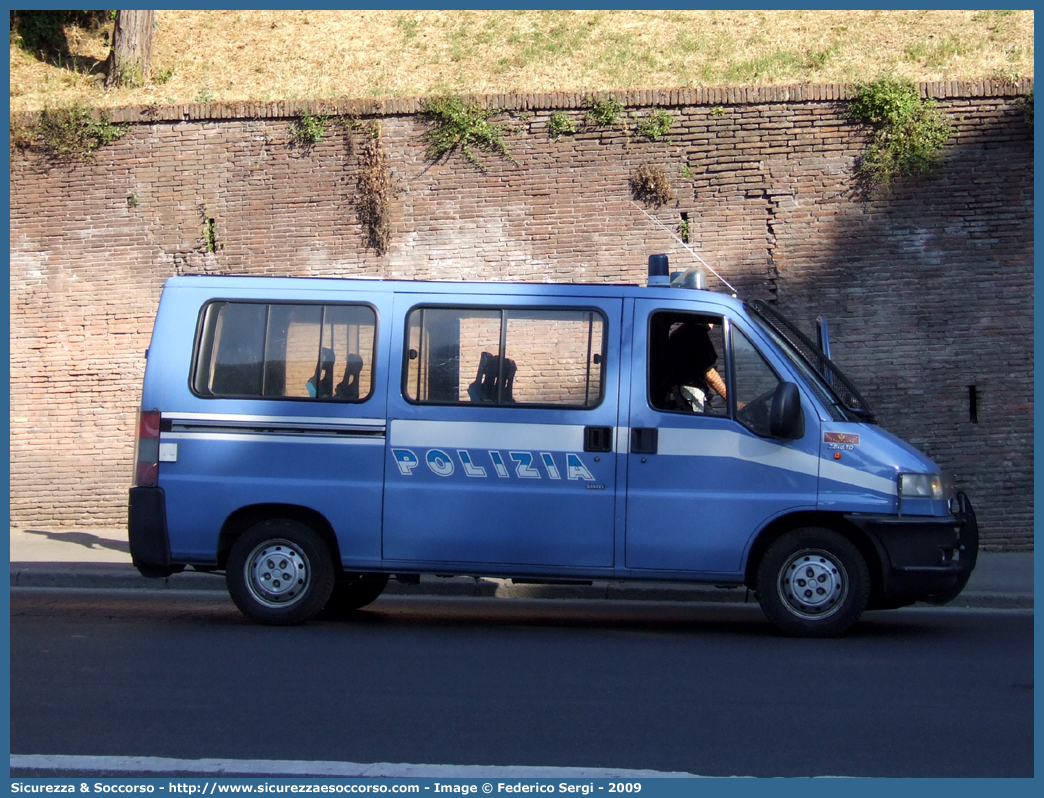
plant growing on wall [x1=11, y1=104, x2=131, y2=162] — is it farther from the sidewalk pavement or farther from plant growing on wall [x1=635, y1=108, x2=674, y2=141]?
plant growing on wall [x1=635, y1=108, x2=674, y2=141]

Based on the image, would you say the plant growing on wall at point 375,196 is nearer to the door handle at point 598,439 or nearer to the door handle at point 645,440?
the door handle at point 598,439

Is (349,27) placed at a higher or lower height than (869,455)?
higher

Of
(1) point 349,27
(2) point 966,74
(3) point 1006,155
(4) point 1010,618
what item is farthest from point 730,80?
(4) point 1010,618

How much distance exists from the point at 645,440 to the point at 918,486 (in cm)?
183

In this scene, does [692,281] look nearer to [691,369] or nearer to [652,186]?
[691,369]

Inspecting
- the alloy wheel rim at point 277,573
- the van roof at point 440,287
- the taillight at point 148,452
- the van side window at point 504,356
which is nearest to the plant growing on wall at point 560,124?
the van roof at point 440,287

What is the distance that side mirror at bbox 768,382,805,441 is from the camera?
23.1 feet

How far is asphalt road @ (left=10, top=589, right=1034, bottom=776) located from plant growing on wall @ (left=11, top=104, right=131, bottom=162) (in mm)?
7560

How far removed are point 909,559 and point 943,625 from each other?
1.62 meters

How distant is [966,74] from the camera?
14586 millimetres

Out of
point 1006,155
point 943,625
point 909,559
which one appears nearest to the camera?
point 909,559

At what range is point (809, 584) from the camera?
7.27m

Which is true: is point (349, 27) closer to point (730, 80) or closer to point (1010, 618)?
point (730, 80)

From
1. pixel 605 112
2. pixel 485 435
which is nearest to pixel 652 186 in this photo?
pixel 605 112
